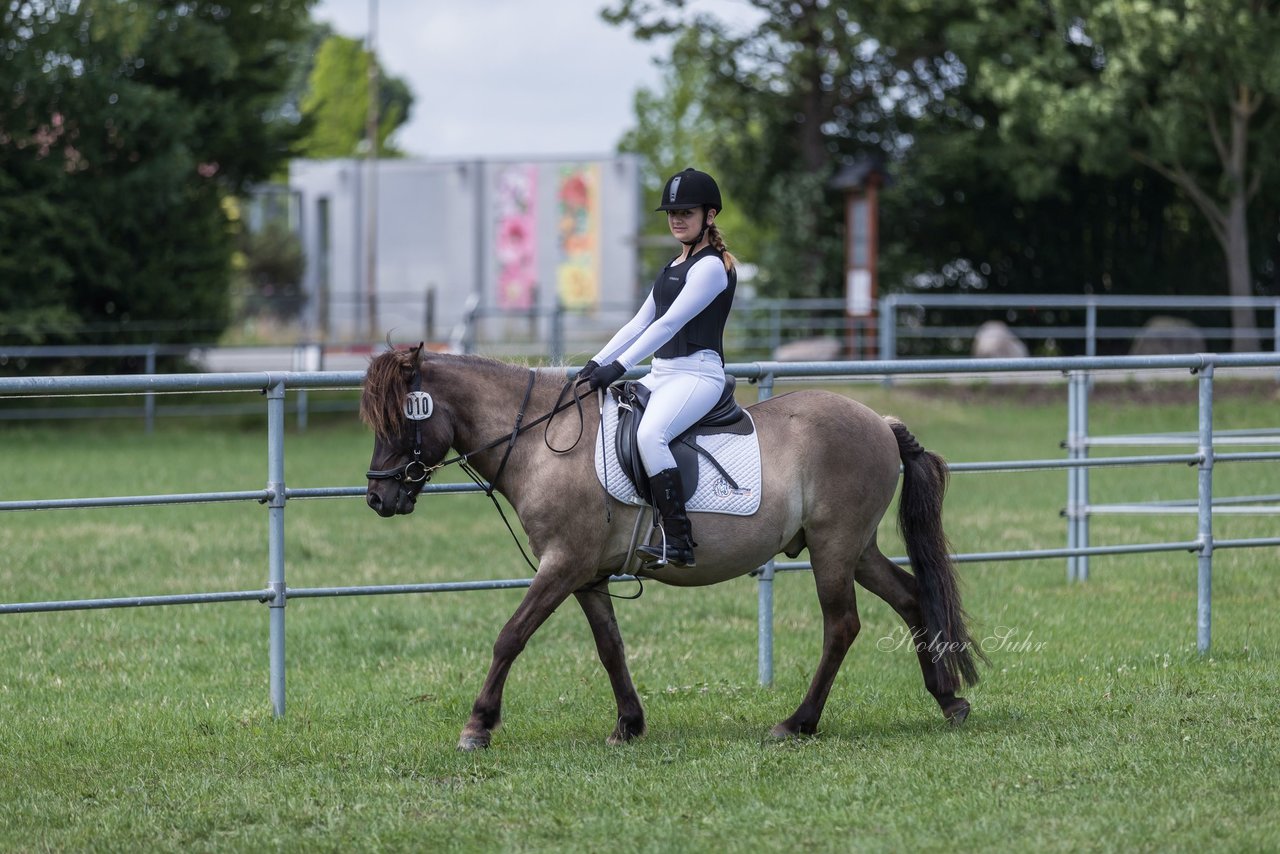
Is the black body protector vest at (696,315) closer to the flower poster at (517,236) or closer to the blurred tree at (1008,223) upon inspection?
the blurred tree at (1008,223)

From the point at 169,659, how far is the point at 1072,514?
238 inches

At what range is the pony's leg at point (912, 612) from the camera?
674 cm

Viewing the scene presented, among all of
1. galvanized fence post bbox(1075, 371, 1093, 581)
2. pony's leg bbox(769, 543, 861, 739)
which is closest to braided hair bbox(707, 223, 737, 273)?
pony's leg bbox(769, 543, 861, 739)

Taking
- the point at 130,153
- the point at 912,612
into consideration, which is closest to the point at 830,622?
the point at 912,612

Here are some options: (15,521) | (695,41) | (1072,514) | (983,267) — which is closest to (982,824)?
(1072,514)

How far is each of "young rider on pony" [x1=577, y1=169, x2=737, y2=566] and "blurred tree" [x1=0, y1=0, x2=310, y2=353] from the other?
1819 cm

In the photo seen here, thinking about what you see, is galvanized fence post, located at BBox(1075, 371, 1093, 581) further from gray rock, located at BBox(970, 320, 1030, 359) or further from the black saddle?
gray rock, located at BBox(970, 320, 1030, 359)

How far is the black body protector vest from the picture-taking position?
6277 mm

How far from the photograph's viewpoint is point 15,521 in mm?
14305

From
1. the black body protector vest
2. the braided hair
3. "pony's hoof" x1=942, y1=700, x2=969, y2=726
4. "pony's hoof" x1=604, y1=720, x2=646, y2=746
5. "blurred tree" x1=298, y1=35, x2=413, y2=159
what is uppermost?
"blurred tree" x1=298, y1=35, x2=413, y2=159

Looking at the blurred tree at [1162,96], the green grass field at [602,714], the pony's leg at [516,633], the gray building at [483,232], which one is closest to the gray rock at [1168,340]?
the blurred tree at [1162,96]

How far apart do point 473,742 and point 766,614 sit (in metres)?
1.88

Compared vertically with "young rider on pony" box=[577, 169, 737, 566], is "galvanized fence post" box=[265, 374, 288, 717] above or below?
below

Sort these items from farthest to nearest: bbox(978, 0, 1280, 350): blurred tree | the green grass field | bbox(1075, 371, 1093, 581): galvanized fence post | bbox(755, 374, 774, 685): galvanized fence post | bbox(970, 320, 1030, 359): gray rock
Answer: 1. bbox(970, 320, 1030, 359): gray rock
2. bbox(978, 0, 1280, 350): blurred tree
3. bbox(1075, 371, 1093, 581): galvanized fence post
4. bbox(755, 374, 774, 685): galvanized fence post
5. the green grass field
